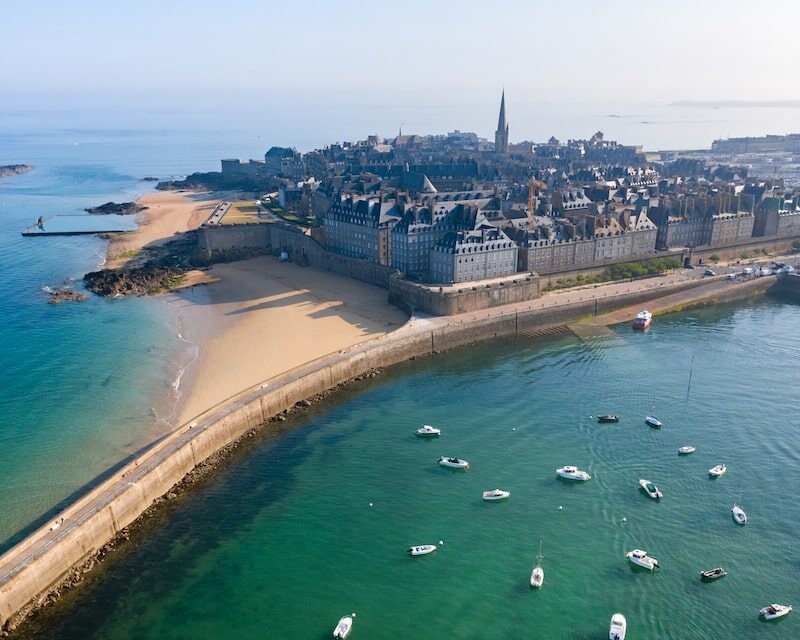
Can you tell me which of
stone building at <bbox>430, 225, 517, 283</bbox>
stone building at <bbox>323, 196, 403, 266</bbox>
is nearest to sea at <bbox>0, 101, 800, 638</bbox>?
stone building at <bbox>430, 225, 517, 283</bbox>

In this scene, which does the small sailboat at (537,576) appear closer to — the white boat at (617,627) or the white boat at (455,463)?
the white boat at (617,627)

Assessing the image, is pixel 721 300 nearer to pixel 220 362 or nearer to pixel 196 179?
pixel 220 362

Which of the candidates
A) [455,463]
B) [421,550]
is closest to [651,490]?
[455,463]

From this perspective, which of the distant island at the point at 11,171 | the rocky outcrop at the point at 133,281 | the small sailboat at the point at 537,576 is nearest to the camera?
the small sailboat at the point at 537,576

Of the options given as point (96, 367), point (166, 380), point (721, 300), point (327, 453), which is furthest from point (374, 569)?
point (721, 300)

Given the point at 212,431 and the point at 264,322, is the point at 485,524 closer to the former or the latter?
the point at 212,431

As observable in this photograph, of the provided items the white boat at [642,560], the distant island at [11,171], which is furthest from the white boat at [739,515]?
the distant island at [11,171]
